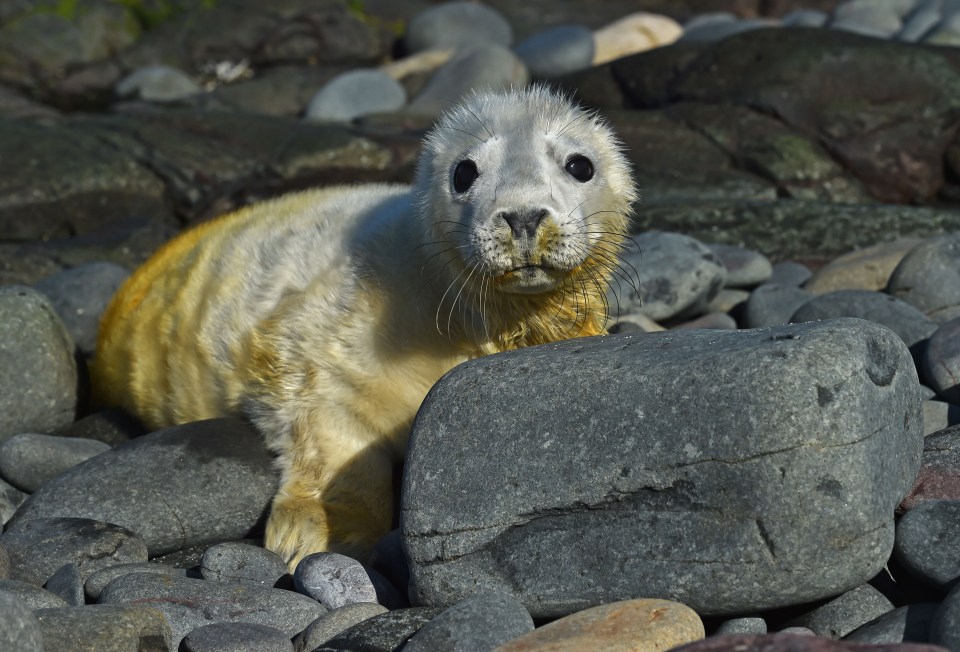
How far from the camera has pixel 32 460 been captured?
4320 millimetres

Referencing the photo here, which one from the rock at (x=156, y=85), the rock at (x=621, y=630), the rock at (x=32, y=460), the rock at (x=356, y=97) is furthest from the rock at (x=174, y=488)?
the rock at (x=156, y=85)

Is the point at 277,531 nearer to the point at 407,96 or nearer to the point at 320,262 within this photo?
the point at 320,262

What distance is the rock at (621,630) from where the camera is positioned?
8.43ft

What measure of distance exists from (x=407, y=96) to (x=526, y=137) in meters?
9.79

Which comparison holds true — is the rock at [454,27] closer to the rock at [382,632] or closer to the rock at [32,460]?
the rock at [32,460]

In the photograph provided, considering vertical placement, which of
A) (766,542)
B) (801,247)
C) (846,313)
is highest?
(766,542)

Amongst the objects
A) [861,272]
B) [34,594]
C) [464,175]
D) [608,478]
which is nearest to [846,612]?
[608,478]

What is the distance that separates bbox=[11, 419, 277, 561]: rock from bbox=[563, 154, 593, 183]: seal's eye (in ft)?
4.53

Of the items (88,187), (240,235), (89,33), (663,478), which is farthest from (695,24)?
(663,478)

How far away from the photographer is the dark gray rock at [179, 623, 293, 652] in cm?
281

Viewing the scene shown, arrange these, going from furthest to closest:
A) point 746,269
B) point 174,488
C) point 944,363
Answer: point 746,269 < point 944,363 < point 174,488

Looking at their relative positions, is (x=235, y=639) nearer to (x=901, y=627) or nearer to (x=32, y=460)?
(x=901, y=627)

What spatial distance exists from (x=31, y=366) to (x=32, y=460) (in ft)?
1.76

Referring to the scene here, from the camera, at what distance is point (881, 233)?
6496mm
